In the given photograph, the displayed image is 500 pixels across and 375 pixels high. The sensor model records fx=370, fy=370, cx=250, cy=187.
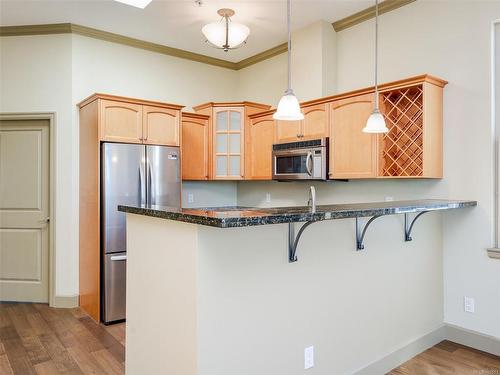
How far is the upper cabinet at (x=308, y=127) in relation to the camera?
12.0ft

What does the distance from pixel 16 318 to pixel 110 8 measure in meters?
3.15

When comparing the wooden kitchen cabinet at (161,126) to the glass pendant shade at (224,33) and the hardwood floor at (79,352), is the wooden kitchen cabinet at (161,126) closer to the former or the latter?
the glass pendant shade at (224,33)

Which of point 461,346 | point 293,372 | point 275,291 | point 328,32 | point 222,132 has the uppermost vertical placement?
point 328,32

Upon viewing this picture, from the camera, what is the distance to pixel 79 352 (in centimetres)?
286

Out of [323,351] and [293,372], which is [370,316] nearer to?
[323,351]

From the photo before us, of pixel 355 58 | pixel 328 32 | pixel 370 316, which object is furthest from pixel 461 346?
pixel 328 32

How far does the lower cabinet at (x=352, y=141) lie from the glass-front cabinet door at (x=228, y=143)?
4.44ft

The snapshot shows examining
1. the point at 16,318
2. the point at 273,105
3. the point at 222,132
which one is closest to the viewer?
the point at 16,318

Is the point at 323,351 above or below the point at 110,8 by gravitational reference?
below

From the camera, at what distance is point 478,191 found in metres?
2.90

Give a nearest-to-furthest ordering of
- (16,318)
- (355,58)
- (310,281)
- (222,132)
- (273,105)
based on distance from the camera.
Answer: (310,281)
(16,318)
(355,58)
(222,132)
(273,105)

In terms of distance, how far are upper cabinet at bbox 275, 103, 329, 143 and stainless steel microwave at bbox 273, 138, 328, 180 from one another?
0.08 metres

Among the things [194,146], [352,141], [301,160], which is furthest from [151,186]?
[352,141]

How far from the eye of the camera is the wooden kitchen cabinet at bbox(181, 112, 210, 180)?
446cm
